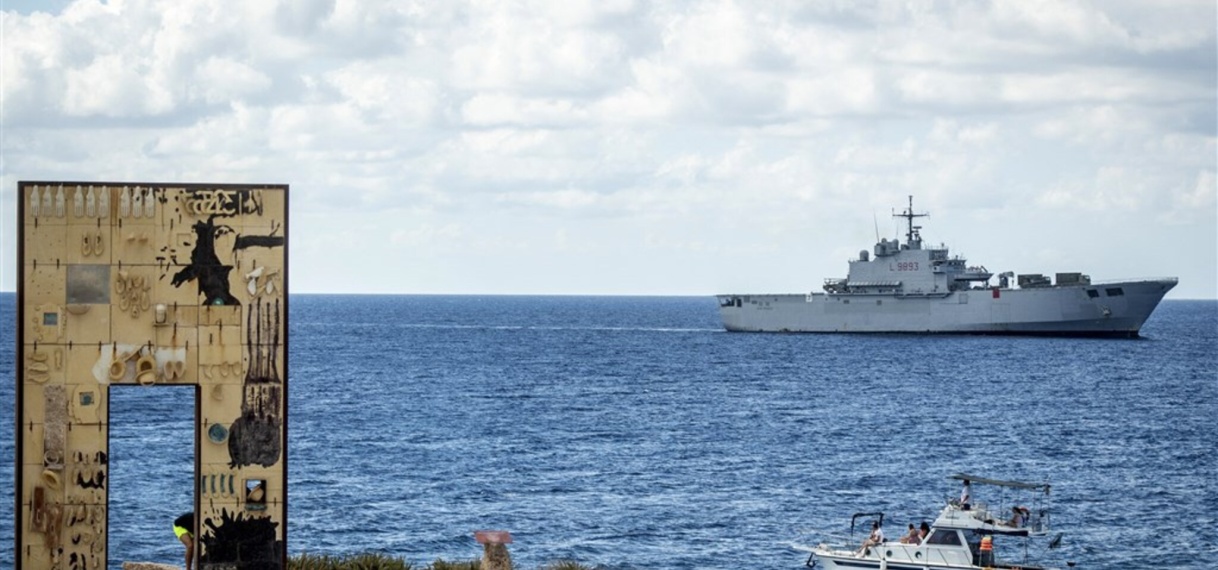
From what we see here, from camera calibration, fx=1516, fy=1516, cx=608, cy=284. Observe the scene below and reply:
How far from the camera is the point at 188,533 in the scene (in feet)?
69.3

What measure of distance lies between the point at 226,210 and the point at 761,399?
70.1m

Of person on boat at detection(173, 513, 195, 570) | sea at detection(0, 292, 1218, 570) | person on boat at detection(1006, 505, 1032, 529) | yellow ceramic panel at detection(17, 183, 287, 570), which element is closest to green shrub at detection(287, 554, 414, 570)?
person on boat at detection(173, 513, 195, 570)

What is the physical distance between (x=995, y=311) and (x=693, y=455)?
78.9 m

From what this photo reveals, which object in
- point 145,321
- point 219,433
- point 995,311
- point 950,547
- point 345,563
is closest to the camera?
point 145,321

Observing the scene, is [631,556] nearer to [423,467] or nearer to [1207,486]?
[423,467]

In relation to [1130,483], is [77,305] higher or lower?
higher

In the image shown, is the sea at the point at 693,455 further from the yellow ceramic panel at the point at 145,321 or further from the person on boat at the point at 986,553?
the yellow ceramic panel at the point at 145,321

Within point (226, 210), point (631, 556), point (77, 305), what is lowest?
point (631, 556)

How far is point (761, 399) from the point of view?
87.7 m

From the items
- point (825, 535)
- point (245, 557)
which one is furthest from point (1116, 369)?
point (245, 557)

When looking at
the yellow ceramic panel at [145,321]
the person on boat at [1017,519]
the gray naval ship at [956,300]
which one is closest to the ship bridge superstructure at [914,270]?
the gray naval ship at [956,300]

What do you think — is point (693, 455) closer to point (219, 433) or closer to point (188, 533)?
Result: point (188, 533)

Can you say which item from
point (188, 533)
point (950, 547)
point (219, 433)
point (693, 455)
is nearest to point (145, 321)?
point (219, 433)

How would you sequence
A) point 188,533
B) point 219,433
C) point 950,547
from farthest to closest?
1. point 950,547
2. point 188,533
3. point 219,433
